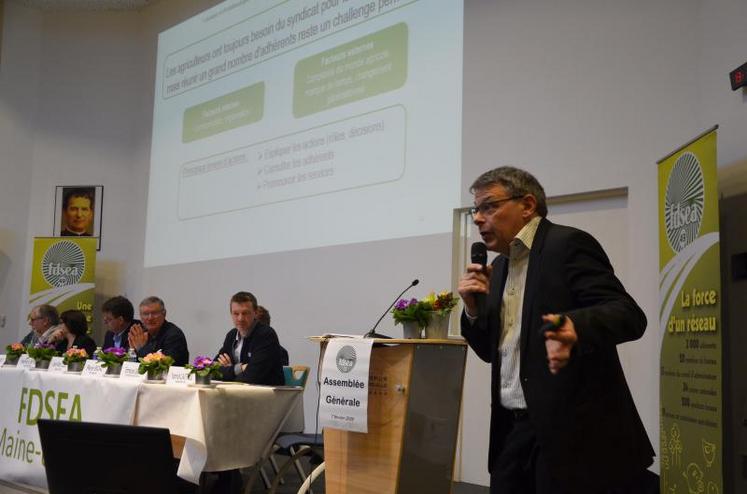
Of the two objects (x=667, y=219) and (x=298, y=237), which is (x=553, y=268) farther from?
(x=298, y=237)

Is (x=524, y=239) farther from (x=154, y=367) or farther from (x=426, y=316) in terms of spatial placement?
(x=154, y=367)

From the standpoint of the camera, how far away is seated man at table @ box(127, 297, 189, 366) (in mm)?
4820

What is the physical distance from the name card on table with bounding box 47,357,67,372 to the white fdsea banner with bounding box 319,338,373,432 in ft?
5.85

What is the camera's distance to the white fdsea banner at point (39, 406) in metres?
3.42

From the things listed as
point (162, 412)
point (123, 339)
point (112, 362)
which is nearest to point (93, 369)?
point (112, 362)

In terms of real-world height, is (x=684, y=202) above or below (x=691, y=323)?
above

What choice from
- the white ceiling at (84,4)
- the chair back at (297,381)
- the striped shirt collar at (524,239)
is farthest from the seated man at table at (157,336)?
the white ceiling at (84,4)

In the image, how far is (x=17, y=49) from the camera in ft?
28.2

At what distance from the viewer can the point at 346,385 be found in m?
2.83

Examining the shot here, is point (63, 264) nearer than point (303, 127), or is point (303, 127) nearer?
point (303, 127)

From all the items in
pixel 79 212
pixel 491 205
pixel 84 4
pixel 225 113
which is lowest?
pixel 491 205

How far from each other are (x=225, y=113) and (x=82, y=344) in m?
2.39

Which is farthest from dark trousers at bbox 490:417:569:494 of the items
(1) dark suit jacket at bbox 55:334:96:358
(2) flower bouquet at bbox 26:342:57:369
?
(1) dark suit jacket at bbox 55:334:96:358

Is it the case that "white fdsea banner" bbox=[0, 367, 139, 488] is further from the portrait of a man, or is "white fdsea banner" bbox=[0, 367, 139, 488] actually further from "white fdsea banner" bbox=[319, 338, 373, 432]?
the portrait of a man
